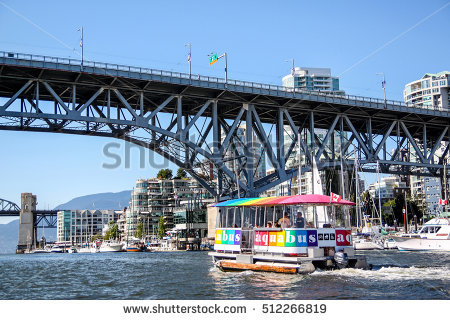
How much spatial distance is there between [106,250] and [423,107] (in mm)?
74388

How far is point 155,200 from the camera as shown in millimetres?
156000

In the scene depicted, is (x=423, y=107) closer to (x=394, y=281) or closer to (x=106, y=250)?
(x=394, y=281)

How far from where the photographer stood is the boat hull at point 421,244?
206 ft

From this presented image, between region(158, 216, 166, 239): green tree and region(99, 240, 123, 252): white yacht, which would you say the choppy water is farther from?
region(158, 216, 166, 239): green tree

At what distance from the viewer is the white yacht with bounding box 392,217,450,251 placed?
63062 millimetres

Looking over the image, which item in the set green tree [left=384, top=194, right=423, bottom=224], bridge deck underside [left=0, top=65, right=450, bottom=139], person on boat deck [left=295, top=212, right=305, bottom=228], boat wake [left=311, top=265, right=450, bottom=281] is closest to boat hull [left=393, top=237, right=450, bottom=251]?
bridge deck underside [left=0, top=65, right=450, bottom=139]

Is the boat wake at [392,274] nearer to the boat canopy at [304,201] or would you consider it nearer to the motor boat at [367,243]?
the boat canopy at [304,201]

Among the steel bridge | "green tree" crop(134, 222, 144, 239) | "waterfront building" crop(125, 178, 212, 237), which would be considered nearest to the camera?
the steel bridge

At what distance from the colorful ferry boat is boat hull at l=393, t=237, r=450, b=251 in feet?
114

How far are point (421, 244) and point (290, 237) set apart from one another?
40.4 m

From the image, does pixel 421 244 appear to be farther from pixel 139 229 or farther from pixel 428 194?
pixel 428 194

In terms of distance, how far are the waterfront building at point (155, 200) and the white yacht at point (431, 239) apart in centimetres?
8366

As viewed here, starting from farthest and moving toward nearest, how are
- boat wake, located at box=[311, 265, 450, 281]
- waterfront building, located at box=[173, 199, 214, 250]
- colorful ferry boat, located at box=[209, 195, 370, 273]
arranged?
1. waterfront building, located at box=[173, 199, 214, 250]
2. colorful ferry boat, located at box=[209, 195, 370, 273]
3. boat wake, located at box=[311, 265, 450, 281]

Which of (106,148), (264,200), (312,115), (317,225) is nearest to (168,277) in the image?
(264,200)
